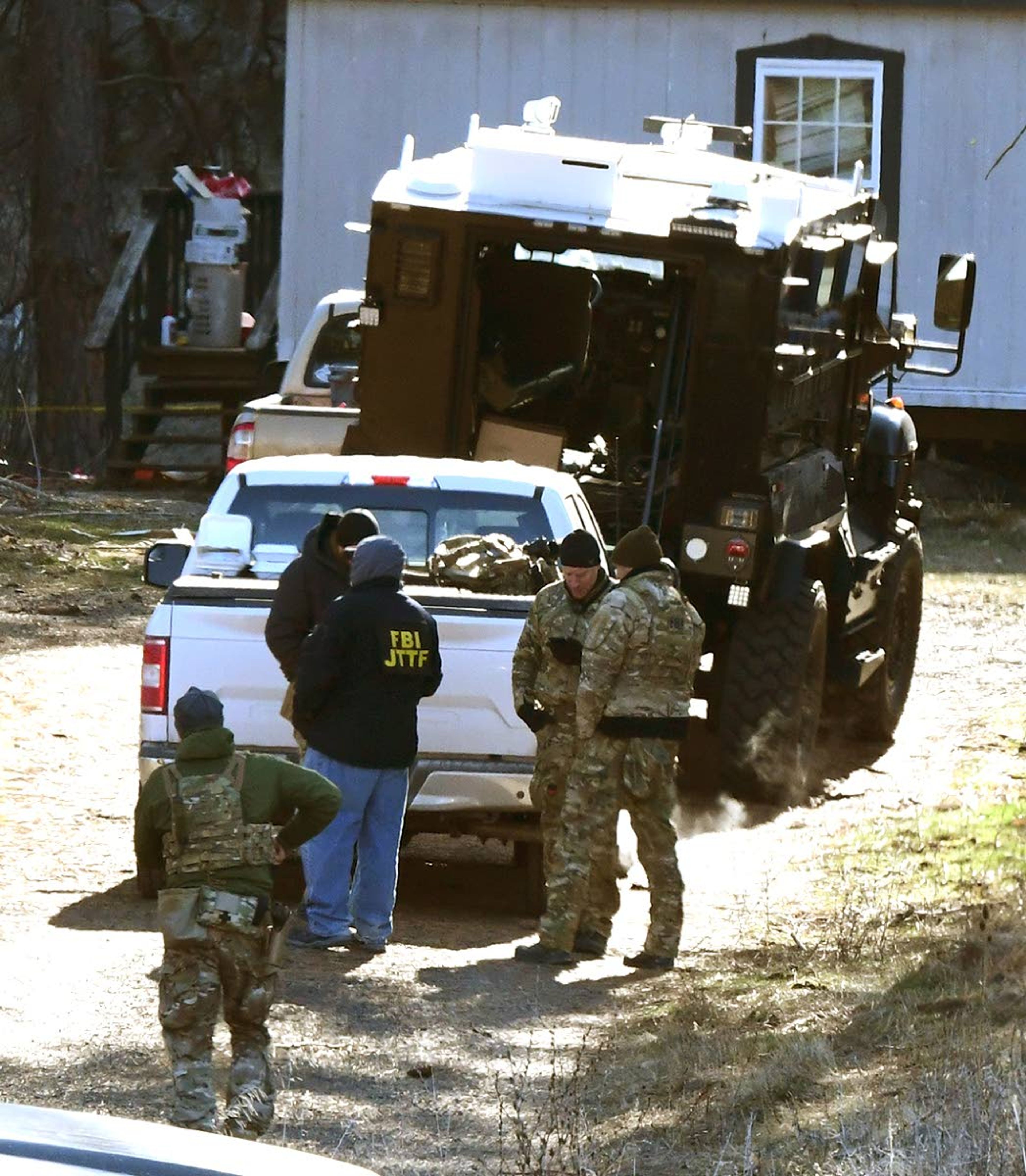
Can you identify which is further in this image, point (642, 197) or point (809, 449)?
point (809, 449)

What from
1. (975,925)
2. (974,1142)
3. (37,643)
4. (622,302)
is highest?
(622,302)

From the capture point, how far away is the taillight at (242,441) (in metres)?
14.0

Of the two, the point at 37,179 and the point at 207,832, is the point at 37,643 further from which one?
the point at 37,179

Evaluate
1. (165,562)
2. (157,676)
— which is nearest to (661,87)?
(165,562)

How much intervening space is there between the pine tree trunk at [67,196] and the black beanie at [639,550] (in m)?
16.2

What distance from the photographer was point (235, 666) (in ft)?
28.7

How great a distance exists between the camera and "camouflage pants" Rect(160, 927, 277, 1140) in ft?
19.1

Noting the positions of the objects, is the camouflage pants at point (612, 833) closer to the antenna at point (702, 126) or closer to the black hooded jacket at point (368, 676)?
the black hooded jacket at point (368, 676)

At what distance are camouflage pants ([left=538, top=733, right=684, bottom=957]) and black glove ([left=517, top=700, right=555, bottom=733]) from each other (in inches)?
8.3

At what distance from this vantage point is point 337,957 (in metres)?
8.37

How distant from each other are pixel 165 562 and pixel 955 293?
16.4 feet

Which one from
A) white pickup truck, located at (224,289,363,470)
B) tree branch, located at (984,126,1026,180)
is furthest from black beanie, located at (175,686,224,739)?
white pickup truck, located at (224,289,363,470)

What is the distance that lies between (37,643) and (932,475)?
998 centimetres

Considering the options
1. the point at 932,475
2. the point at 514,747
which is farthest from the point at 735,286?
the point at 932,475
